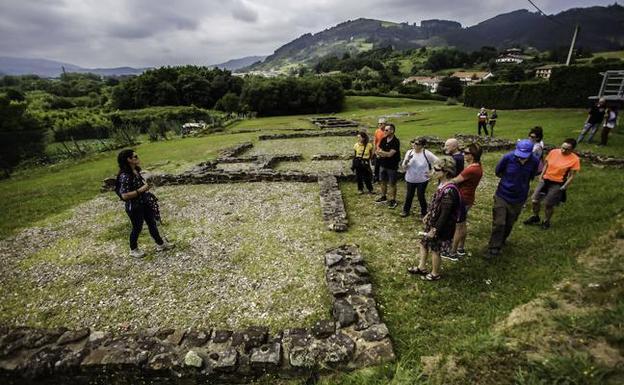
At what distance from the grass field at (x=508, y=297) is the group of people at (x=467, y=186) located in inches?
20.0

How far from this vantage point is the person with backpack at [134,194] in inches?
286

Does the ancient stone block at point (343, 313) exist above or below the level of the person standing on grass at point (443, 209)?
below

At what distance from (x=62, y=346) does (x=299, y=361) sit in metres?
3.95

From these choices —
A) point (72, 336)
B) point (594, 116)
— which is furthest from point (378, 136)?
point (594, 116)

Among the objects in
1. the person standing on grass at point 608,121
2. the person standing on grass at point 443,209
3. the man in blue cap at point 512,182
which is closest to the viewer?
the person standing on grass at point 443,209

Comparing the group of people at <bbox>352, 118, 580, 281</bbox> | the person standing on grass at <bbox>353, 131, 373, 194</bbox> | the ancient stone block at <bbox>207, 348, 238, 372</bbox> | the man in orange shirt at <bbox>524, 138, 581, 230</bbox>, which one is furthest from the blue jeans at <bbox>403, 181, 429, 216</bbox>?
the ancient stone block at <bbox>207, 348, 238, 372</bbox>

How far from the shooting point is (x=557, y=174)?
772 cm

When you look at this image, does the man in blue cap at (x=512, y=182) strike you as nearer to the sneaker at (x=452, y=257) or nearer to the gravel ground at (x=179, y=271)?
the sneaker at (x=452, y=257)

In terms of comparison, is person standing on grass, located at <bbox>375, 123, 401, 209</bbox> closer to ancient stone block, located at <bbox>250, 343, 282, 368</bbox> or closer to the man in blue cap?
the man in blue cap

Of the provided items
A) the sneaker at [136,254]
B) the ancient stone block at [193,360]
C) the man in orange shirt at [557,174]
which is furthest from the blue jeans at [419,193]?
the sneaker at [136,254]

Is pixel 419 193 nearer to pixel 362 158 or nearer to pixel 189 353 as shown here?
pixel 362 158

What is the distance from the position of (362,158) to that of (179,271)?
712cm

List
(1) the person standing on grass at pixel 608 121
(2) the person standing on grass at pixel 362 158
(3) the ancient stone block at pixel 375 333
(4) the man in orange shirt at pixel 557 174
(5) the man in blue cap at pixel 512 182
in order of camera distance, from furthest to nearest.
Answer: (1) the person standing on grass at pixel 608 121, (2) the person standing on grass at pixel 362 158, (4) the man in orange shirt at pixel 557 174, (5) the man in blue cap at pixel 512 182, (3) the ancient stone block at pixel 375 333

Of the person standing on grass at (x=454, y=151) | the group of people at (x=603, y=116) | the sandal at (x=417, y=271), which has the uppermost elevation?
the person standing on grass at (x=454, y=151)
